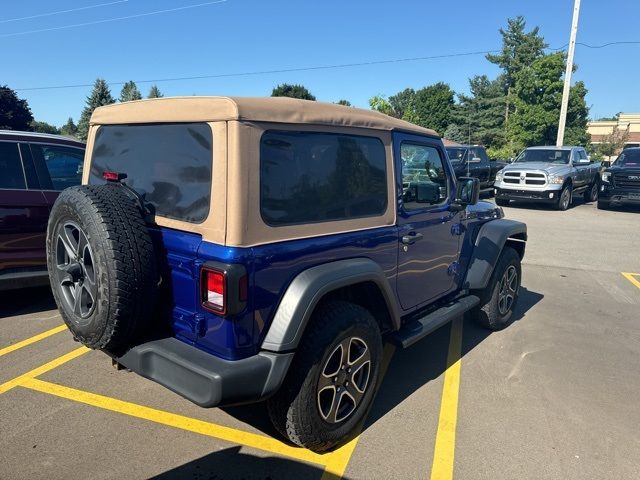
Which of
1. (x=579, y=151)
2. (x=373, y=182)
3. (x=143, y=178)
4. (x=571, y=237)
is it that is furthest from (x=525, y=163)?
(x=143, y=178)

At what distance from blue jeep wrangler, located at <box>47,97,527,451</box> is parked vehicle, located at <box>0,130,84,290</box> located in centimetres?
188

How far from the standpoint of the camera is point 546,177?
14.2 meters

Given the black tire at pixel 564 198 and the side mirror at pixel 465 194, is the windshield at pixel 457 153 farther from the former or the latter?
the side mirror at pixel 465 194

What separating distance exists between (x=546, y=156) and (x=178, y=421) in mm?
15694

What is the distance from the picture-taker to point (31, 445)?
9.00 ft

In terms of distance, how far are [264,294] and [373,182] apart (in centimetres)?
119

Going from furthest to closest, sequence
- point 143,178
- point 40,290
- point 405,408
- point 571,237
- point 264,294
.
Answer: point 571,237 < point 40,290 < point 405,408 < point 143,178 < point 264,294

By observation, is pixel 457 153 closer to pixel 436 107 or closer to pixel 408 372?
pixel 408 372

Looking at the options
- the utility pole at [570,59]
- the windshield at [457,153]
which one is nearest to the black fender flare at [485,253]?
the windshield at [457,153]

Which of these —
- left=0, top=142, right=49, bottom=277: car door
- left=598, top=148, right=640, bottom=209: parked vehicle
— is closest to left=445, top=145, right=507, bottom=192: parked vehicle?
left=598, top=148, right=640, bottom=209: parked vehicle

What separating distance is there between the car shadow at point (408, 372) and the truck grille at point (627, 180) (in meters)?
11.2

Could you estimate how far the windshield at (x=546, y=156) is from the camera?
15195mm

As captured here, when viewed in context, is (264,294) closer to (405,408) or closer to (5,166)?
(405,408)

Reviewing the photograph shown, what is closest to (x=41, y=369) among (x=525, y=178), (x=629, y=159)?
(x=525, y=178)
